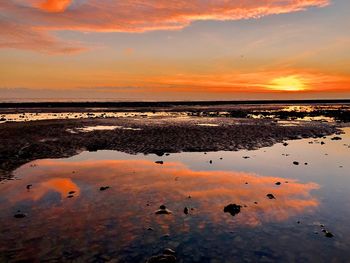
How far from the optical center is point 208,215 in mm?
12648

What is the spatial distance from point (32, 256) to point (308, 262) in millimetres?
7229

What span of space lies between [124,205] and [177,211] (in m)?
2.19

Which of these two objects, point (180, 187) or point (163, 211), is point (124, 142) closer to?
point (180, 187)

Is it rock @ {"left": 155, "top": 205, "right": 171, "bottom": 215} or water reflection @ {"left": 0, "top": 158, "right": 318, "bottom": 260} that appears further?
rock @ {"left": 155, "top": 205, "right": 171, "bottom": 215}

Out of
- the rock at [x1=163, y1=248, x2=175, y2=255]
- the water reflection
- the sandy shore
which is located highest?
the sandy shore

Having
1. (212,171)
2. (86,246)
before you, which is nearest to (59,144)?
(212,171)

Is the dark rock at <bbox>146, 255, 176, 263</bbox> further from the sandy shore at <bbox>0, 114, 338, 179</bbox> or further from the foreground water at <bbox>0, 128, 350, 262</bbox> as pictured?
the sandy shore at <bbox>0, 114, 338, 179</bbox>

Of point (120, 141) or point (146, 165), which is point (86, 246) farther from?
point (120, 141)

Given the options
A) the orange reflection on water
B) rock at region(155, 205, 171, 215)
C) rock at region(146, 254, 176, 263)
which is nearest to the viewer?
rock at region(146, 254, 176, 263)

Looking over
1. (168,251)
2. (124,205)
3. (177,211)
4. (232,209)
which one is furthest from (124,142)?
(168,251)

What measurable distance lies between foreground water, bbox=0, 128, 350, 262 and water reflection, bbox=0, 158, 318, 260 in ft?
0.11

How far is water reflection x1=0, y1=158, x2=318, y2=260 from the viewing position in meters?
10.4

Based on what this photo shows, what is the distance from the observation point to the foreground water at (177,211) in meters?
9.77

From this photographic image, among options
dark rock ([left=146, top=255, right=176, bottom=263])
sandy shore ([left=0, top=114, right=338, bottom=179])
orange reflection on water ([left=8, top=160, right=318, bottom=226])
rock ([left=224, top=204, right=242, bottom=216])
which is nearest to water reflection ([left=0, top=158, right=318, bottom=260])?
orange reflection on water ([left=8, top=160, right=318, bottom=226])
